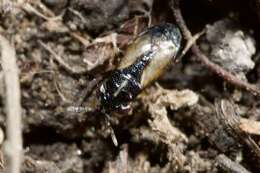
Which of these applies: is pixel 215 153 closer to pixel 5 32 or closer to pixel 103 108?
pixel 103 108

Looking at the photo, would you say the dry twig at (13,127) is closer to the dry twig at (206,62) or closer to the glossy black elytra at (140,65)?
the glossy black elytra at (140,65)

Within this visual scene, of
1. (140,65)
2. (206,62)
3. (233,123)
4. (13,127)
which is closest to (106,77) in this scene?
(140,65)

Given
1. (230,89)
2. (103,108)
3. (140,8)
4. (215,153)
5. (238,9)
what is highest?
(140,8)

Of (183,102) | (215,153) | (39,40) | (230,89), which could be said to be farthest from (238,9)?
(39,40)

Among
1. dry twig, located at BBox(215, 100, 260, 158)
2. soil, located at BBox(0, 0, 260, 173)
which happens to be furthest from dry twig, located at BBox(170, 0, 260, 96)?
dry twig, located at BBox(215, 100, 260, 158)

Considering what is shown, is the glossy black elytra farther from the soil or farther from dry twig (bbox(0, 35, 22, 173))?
dry twig (bbox(0, 35, 22, 173))

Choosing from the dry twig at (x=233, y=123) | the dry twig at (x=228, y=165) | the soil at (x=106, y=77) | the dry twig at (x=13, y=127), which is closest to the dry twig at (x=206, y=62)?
the soil at (x=106, y=77)
